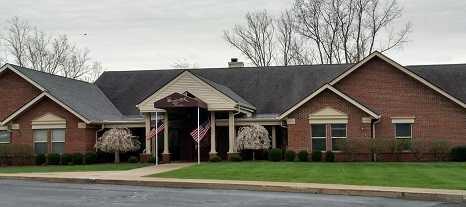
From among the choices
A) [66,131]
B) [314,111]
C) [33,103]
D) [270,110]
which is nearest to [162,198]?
[314,111]

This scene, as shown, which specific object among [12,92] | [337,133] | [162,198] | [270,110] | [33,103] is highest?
[12,92]

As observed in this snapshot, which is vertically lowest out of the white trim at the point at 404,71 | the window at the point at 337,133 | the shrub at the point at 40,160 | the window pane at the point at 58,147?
the shrub at the point at 40,160

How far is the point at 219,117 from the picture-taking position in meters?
38.3

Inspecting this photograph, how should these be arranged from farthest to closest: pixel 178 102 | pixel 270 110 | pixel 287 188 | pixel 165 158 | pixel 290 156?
pixel 270 110
pixel 165 158
pixel 290 156
pixel 178 102
pixel 287 188

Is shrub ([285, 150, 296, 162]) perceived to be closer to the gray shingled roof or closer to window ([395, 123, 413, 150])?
window ([395, 123, 413, 150])

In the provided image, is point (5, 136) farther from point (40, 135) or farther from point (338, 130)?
point (338, 130)

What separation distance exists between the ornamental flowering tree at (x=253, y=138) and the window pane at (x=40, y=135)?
37.0ft

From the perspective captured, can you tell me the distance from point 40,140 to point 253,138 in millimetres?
12505

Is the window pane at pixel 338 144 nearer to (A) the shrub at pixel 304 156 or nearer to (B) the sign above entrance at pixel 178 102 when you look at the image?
(A) the shrub at pixel 304 156

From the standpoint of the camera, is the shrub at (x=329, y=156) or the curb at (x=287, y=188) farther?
the shrub at (x=329, y=156)

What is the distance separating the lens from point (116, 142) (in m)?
35.9

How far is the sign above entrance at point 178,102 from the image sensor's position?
3422 centimetres

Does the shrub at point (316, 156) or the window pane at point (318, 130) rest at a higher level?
→ the window pane at point (318, 130)

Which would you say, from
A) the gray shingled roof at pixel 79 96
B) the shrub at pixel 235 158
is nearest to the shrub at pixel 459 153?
the shrub at pixel 235 158
